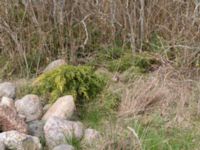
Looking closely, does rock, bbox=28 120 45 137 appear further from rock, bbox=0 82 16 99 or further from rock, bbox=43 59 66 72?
rock, bbox=43 59 66 72

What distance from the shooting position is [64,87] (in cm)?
438

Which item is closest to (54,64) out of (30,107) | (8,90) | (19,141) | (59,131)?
A: (8,90)

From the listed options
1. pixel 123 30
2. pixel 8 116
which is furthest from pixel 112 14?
pixel 8 116

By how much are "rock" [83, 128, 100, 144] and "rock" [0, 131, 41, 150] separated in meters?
0.35

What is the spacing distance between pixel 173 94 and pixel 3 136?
1.53m

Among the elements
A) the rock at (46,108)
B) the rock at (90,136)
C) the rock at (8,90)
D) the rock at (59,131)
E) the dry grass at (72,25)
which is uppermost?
the dry grass at (72,25)

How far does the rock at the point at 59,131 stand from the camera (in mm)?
3682

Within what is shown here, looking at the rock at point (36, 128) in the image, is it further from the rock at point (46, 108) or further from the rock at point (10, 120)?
the rock at point (46, 108)

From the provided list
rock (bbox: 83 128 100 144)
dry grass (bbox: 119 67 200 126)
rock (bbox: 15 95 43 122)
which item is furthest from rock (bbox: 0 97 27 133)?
dry grass (bbox: 119 67 200 126)

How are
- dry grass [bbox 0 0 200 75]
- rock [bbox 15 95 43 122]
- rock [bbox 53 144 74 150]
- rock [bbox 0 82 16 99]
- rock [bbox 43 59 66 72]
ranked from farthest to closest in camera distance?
dry grass [bbox 0 0 200 75] → rock [bbox 43 59 66 72] → rock [bbox 0 82 16 99] → rock [bbox 15 95 43 122] → rock [bbox 53 144 74 150]

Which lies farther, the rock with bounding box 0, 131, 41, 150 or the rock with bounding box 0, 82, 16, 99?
the rock with bounding box 0, 82, 16, 99

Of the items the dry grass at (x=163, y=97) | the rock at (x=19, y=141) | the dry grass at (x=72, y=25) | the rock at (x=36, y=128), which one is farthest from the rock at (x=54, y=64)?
the rock at (x=19, y=141)

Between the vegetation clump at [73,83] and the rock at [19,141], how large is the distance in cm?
80

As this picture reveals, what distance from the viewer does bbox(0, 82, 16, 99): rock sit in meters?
4.59
